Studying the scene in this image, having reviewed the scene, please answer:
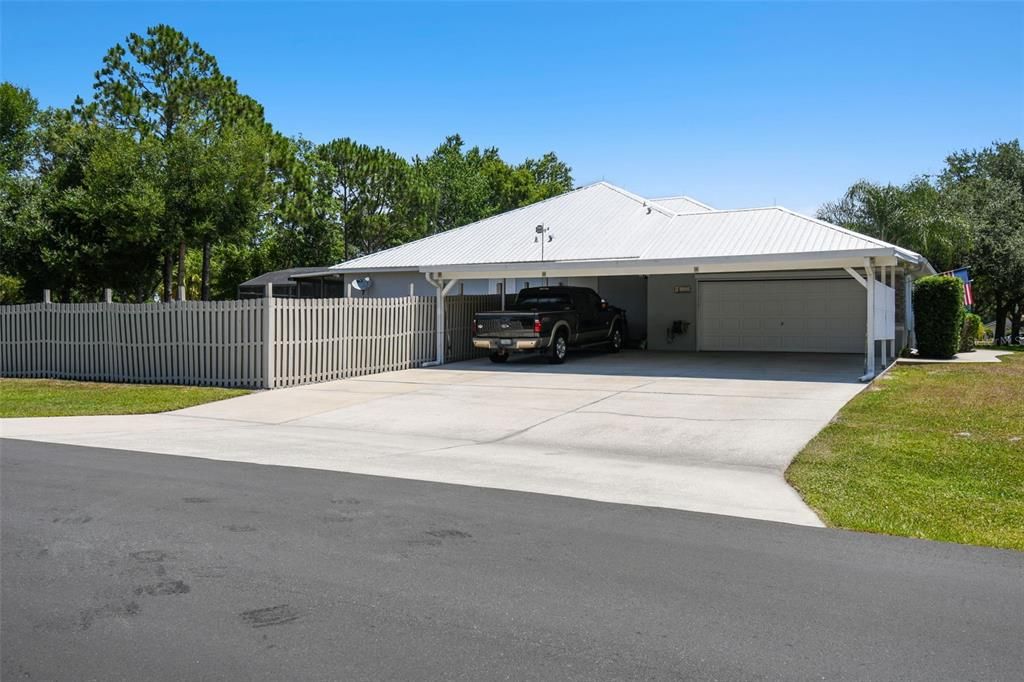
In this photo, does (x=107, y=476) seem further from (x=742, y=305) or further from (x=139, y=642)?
(x=742, y=305)

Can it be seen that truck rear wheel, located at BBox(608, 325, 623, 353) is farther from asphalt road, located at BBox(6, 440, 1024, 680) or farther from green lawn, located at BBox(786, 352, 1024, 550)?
asphalt road, located at BBox(6, 440, 1024, 680)

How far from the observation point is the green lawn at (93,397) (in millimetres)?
13344

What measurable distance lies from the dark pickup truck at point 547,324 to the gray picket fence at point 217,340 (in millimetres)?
1924

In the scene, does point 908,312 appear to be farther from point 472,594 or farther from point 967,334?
point 472,594

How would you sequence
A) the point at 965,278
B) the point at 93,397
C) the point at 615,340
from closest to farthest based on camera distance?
1. the point at 93,397
2. the point at 615,340
3. the point at 965,278

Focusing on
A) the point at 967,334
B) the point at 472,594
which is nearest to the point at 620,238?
the point at 967,334

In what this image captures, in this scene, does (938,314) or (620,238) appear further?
(620,238)

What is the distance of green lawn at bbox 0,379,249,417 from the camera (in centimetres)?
1334

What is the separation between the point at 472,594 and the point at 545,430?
6.45 m

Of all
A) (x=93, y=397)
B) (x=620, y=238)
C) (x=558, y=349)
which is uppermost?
(x=620, y=238)

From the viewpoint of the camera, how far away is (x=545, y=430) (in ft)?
36.2

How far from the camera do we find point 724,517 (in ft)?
21.3

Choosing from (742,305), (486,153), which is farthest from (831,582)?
(486,153)

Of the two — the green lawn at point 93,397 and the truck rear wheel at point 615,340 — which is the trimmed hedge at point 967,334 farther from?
the green lawn at point 93,397
